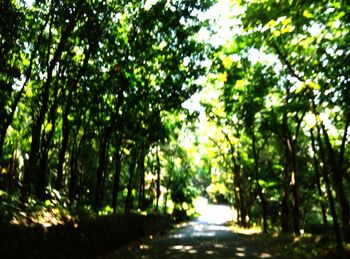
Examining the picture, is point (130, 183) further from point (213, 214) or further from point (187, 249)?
point (213, 214)

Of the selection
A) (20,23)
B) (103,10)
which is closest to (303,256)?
(103,10)

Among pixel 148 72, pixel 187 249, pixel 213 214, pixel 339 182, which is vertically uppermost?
pixel 148 72

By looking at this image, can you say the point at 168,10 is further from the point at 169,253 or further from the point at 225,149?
the point at 225,149

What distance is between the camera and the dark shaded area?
27.8 feet

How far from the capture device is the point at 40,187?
15547mm

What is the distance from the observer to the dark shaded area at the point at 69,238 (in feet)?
27.8

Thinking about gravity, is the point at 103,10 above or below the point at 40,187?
above

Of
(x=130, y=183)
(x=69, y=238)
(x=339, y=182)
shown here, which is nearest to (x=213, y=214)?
(x=130, y=183)

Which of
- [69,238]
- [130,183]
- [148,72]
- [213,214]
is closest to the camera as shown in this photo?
[69,238]

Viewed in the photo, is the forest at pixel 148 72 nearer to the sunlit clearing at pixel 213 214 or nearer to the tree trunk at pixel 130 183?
the tree trunk at pixel 130 183

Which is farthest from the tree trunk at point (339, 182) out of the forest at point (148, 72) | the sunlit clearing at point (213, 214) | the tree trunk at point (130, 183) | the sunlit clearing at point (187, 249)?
the sunlit clearing at point (213, 214)

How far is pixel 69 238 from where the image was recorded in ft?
37.9

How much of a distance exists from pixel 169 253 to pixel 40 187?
5.45 metres

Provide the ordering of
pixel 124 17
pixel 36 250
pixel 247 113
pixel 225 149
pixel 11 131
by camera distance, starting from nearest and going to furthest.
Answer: pixel 36 250
pixel 124 17
pixel 247 113
pixel 11 131
pixel 225 149
